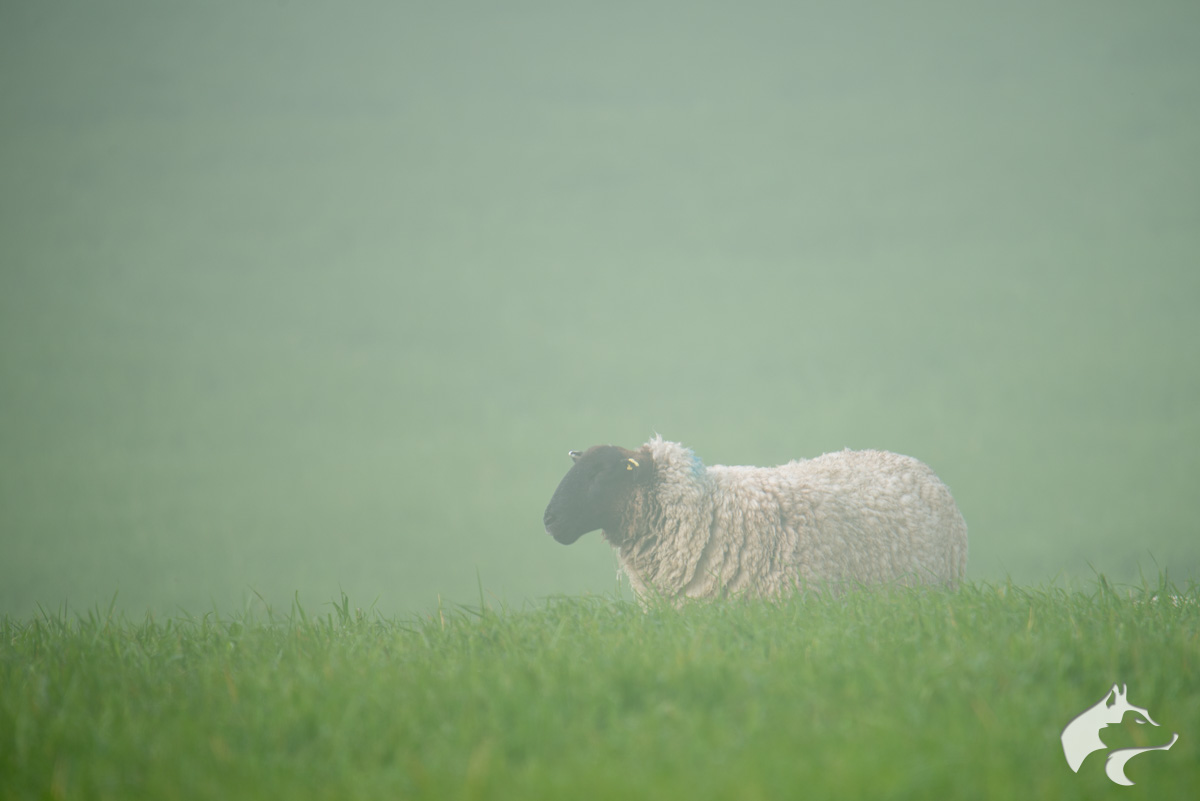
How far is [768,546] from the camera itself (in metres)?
5.59

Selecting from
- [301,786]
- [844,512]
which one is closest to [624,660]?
[301,786]

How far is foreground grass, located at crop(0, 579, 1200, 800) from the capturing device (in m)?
2.18

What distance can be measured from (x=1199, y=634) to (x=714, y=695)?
7.89 feet

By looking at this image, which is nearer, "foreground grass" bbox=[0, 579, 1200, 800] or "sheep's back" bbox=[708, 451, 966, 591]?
"foreground grass" bbox=[0, 579, 1200, 800]

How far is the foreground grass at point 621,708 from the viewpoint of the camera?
2178 mm
